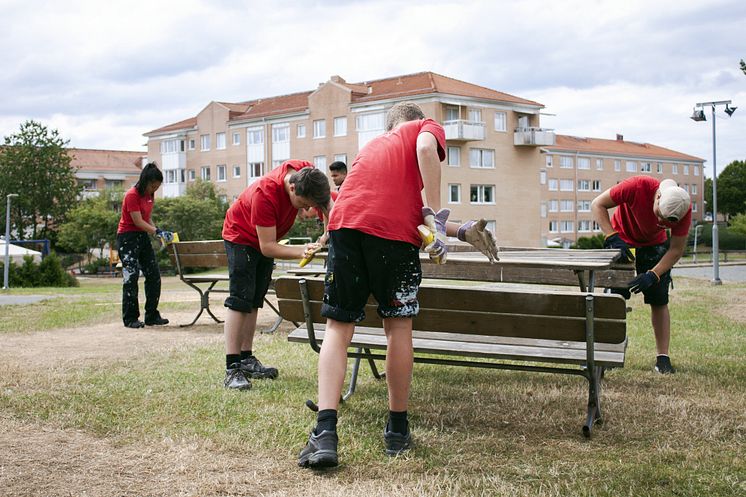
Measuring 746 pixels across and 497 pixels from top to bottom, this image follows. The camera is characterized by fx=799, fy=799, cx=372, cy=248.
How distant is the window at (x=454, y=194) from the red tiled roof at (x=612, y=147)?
34663 mm

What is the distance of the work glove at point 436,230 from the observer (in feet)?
11.8

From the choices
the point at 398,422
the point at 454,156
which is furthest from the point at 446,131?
the point at 398,422

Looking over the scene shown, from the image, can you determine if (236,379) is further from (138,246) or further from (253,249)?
(138,246)

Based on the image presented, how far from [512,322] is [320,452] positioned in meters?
1.21

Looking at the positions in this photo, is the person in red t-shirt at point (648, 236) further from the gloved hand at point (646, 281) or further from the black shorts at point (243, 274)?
the black shorts at point (243, 274)

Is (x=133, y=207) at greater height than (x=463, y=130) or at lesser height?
lesser

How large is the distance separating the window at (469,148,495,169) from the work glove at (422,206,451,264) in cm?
5724

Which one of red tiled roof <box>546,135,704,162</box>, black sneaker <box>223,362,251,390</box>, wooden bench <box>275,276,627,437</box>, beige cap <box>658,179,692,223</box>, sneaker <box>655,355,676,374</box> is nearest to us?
wooden bench <box>275,276,627,437</box>

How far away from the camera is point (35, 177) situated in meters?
63.8

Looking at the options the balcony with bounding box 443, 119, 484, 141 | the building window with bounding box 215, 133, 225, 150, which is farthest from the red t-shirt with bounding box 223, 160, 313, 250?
the building window with bounding box 215, 133, 225, 150

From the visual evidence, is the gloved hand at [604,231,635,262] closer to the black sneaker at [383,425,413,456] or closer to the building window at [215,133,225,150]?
the black sneaker at [383,425,413,456]

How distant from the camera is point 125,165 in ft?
311

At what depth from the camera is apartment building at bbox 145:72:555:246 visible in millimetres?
58625

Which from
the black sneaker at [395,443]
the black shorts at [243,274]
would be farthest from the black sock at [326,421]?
the black shorts at [243,274]
